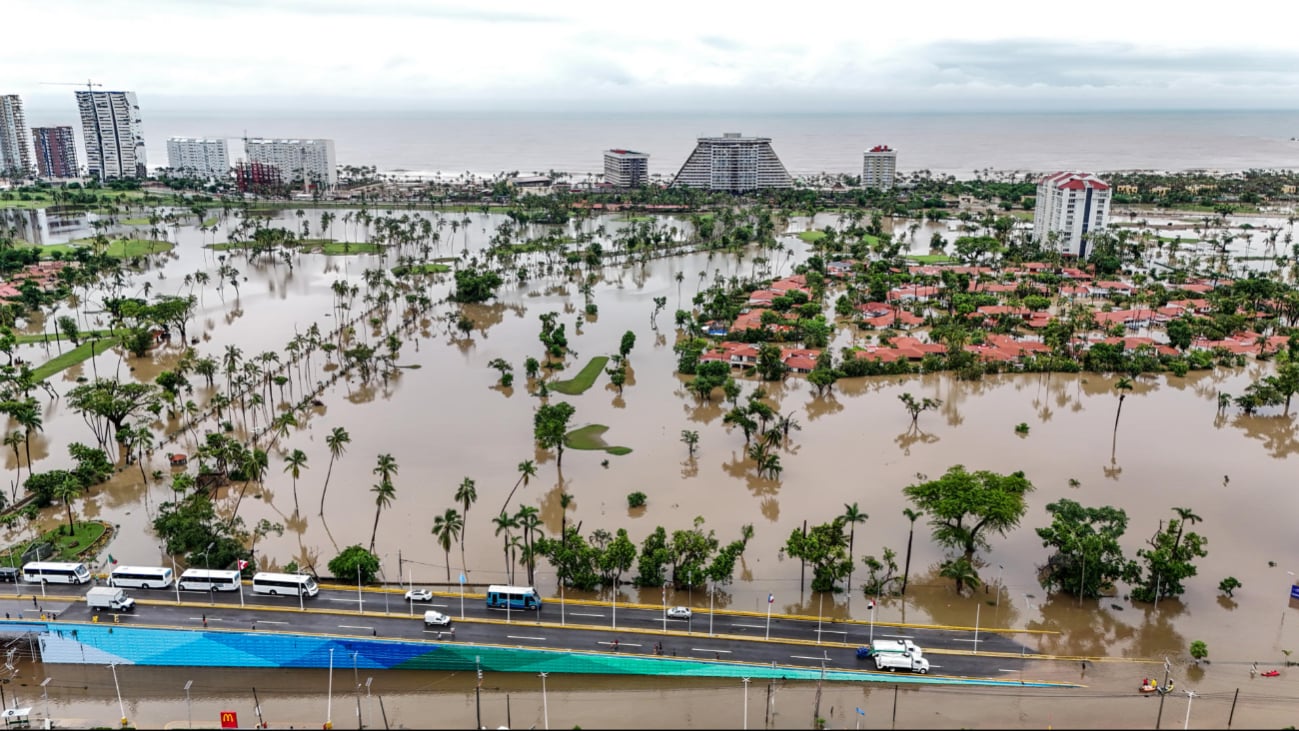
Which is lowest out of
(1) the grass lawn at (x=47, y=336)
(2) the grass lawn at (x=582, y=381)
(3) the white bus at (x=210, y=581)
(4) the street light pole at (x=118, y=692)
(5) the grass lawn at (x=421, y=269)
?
(4) the street light pole at (x=118, y=692)

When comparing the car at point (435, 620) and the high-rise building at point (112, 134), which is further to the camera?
Answer: the high-rise building at point (112, 134)

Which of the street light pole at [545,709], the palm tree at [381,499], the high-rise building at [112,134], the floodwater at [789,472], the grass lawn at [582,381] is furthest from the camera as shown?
the high-rise building at [112,134]

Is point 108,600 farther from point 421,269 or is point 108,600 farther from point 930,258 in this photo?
point 930,258

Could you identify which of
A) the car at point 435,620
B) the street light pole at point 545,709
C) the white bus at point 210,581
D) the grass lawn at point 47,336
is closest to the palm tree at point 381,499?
the white bus at point 210,581

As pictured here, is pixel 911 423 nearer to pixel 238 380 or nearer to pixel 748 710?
pixel 748 710

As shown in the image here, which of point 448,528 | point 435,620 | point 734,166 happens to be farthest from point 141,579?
point 734,166

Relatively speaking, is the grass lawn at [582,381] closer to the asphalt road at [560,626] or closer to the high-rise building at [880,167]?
the asphalt road at [560,626]
